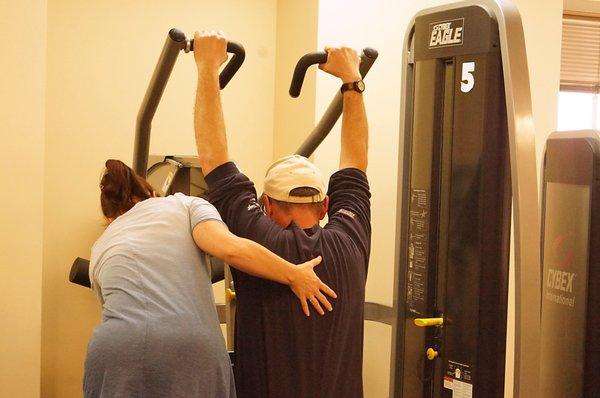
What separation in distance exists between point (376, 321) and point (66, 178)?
177 centimetres

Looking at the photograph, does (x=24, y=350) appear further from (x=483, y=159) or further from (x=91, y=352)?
(x=483, y=159)

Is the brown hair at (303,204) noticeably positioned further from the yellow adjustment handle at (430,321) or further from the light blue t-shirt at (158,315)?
the yellow adjustment handle at (430,321)

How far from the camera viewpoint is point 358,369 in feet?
6.31

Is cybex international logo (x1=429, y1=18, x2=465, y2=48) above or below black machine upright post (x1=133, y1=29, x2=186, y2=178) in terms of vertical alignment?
above

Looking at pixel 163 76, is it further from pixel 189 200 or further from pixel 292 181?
pixel 292 181

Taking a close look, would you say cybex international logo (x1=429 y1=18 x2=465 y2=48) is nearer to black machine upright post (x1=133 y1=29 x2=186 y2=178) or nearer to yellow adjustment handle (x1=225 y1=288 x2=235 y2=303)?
black machine upright post (x1=133 y1=29 x2=186 y2=178)

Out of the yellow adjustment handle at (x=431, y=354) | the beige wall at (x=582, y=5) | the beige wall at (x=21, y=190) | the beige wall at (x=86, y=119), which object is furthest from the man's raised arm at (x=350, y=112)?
the beige wall at (x=582, y=5)

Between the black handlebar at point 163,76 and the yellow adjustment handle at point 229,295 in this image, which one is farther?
the yellow adjustment handle at point 229,295

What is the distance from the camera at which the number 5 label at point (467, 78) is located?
1991 millimetres

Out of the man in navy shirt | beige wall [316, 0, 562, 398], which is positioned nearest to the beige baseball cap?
the man in navy shirt

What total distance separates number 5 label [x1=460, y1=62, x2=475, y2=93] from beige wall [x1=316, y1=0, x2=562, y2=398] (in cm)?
167

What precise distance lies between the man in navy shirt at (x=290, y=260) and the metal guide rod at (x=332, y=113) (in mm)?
464

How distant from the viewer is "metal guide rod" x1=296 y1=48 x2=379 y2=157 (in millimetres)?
2235

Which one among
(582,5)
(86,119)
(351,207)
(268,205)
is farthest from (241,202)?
(582,5)
